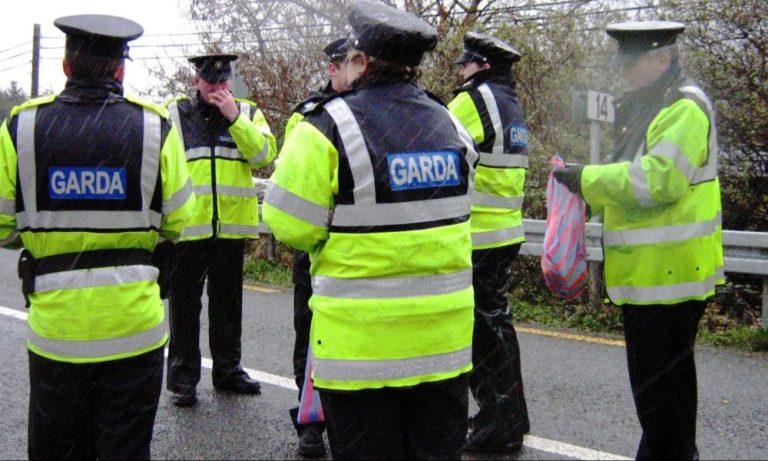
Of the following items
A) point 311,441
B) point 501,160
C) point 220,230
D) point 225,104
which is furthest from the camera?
point 220,230

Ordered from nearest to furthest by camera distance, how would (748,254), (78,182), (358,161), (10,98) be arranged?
(358,161), (78,182), (748,254), (10,98)

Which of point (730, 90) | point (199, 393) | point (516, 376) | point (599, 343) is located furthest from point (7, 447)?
point (730, 90)

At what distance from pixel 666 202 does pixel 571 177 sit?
1.42 feet

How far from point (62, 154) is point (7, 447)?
2376 mm

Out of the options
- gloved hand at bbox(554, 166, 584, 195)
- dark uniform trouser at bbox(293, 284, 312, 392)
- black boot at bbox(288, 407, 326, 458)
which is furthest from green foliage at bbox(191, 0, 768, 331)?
gloved hand at bbox(554, 166, 584, 195)

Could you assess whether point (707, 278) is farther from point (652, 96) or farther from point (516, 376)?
point (516, 376)

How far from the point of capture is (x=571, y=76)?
10781mm

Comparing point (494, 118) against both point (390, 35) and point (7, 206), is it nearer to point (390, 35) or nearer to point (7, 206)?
point (390, 35)

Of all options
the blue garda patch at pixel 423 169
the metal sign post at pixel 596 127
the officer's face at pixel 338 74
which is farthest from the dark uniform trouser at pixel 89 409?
the metal sign post at pixel 596 127

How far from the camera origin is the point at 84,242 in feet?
9.30

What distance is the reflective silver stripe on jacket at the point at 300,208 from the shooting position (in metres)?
2.49

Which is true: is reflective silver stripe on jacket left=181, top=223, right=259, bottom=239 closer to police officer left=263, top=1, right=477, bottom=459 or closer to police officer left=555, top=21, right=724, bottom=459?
police officer left=555, top=21, right=724, bottom=459

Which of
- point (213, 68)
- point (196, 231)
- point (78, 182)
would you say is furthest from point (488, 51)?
point (78, 182)

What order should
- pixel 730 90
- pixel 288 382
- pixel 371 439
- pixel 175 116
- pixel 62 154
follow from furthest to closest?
pixel 730 90
pixel 288 382
pixel 175 116
pixel 62 154
pixel 371 439
